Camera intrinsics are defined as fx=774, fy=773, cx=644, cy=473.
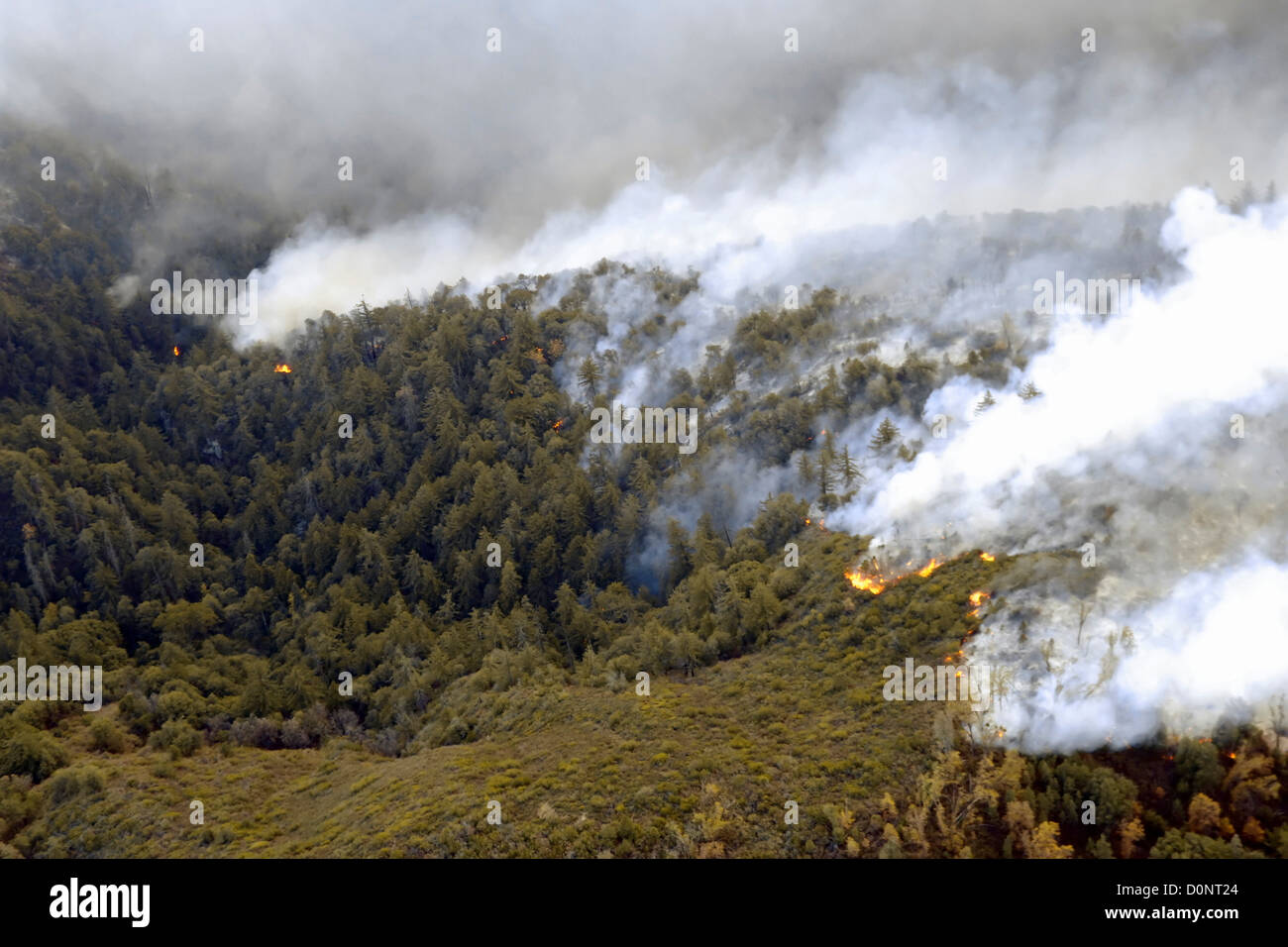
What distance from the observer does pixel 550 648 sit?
129 metres

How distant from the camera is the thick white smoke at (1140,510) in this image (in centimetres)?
5750

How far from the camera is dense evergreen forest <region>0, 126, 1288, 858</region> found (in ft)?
178

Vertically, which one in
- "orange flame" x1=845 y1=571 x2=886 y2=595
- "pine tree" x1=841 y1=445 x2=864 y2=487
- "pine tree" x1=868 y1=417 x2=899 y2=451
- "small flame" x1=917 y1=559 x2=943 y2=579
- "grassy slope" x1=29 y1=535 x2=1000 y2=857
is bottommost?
"grassy slope" x1=29 y1=535 x2=1000 y2=857

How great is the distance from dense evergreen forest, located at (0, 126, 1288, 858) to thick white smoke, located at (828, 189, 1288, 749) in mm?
4417

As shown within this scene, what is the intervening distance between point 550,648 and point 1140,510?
286 feet

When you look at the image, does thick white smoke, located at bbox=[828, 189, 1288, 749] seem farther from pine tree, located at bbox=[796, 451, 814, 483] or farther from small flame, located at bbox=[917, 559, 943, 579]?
pine tree, located at bbox=[796, 451, 814, 483]

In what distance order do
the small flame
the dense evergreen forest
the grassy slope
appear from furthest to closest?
1. the small flame
2. the grassy slope
3. the dense evergreen forest

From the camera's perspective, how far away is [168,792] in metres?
87.2

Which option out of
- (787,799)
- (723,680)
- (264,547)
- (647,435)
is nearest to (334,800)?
(723,680)

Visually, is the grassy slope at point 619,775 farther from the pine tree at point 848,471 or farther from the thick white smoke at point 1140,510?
the pine tree at point 848,471

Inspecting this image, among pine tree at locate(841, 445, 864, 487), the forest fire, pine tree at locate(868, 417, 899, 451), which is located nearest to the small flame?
the forest fire

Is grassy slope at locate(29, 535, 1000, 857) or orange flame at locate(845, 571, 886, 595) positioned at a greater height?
orange flame at locate(845, 571, 886, 595)

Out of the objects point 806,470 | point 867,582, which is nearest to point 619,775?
point 867,582

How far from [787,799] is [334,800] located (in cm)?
4909
